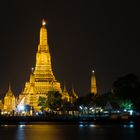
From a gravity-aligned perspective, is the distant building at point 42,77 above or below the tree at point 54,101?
above

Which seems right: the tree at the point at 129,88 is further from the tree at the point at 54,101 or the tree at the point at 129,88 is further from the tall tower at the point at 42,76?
the tall tower at the point at 42,76

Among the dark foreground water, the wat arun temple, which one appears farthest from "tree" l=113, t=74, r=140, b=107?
the wat arun temple

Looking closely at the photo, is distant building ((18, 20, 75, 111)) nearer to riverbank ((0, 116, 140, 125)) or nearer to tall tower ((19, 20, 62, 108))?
tall tower ((19, 20, 62, 108))

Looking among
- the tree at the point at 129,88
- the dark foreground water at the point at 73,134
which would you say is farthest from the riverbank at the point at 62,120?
the dark foreground water at the point at 73,134

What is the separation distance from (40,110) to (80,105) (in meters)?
11.5

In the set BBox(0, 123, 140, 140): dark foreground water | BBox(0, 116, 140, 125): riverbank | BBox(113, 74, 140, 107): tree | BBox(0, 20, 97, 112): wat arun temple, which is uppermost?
BBox(0, 20, 97, 112): wat arun temple

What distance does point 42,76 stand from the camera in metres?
182

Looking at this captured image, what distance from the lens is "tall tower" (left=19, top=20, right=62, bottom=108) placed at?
180 m

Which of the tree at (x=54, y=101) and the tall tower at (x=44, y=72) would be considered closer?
the tree at (x=54, y=101)

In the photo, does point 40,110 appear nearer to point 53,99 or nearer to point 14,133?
point 53,99

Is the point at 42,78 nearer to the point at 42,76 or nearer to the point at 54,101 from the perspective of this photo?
the point at 42,76

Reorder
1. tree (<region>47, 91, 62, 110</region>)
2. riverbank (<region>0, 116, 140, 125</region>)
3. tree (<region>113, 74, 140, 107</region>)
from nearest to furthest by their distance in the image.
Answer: riverbank (<region>0, 116, 140, 125</region>) < tree (<region>113, 74, 140, 107</region>) < tree (<region>47, 91, 62, 110</region>)

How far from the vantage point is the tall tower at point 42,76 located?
591 feet

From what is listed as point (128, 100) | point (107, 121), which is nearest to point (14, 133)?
point (107, 121)
